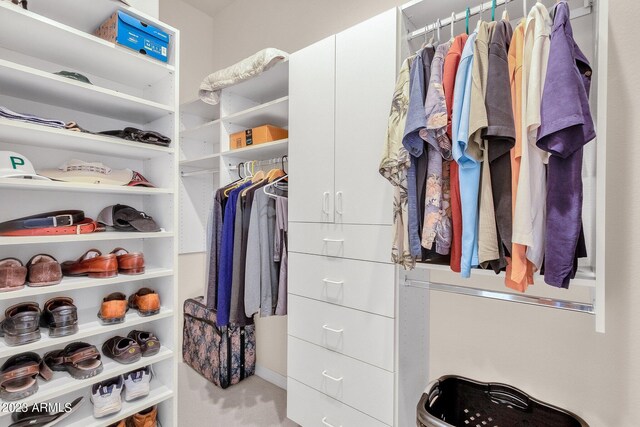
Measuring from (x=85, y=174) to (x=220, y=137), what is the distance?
860 mm

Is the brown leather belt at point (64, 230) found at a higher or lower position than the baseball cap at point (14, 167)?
lower

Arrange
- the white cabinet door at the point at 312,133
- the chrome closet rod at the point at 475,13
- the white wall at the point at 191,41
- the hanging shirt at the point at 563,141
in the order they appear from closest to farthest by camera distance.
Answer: the hanging shirt at the point at 563,141 < the chrome closet rod at the point at 475,13 < the white cabinet door at the point at 312,133 < the white wall at the point at 191,41

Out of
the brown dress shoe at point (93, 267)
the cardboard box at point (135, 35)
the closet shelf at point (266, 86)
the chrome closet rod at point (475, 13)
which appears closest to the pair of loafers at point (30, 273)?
the brown dress shoe at point (93, 267)

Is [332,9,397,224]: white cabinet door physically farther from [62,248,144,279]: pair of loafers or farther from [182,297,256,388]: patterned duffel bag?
[182,297,256,388]: patterned duffel bag

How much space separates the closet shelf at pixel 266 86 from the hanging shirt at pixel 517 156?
120cm

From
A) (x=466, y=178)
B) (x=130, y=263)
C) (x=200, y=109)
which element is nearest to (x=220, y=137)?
(x=200, y=109)

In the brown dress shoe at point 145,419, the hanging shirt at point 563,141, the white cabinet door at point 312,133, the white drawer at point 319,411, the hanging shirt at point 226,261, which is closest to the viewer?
the hanging shirt at point 563,141

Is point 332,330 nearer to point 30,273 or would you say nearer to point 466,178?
point 466,178

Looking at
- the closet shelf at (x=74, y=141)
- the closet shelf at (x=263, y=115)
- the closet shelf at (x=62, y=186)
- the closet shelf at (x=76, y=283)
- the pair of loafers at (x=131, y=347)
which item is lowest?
the pair of loafers at (x=131, y=347)

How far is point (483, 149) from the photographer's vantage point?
0.93m

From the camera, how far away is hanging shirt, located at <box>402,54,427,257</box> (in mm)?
1016

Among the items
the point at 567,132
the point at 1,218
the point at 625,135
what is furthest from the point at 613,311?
the point at 1,218

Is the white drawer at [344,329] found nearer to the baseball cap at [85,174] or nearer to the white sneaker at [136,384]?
the white sneaker at [136,384]

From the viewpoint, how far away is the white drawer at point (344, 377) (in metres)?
1.29
